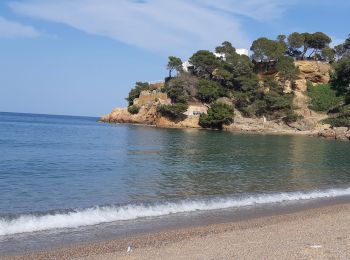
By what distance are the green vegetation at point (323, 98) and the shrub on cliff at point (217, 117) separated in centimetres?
2007

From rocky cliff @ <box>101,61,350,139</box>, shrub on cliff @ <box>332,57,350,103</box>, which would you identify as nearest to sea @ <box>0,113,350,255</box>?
rocky cliff @ <box>101,61,350,139</box>

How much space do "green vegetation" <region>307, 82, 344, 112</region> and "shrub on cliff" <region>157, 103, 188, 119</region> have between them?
27204 millimetres

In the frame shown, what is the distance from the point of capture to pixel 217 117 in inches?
2960

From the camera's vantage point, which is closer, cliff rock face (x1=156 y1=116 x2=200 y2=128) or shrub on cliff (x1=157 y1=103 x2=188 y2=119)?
shrub on cliff (x1=157 y1=103 x2=188 y2=119)

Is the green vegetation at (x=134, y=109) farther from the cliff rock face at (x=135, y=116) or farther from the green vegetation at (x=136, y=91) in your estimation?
the green vegetation at (x=136, y=91)

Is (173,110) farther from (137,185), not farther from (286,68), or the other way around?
(137,185)

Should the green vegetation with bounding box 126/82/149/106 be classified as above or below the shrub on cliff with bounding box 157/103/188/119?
above

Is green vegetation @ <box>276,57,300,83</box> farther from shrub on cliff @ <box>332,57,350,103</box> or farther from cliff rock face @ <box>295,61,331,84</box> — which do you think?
shrub on cliff @ <box>332,57,350,103</box>

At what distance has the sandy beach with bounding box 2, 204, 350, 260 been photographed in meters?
8.20

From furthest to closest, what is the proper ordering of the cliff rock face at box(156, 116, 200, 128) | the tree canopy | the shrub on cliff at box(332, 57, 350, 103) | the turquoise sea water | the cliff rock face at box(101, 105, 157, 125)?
the tree canopy → the cliff rock face at box(101, 105, 157, 125) → the shrub on cliff at box(332, 57, 350, 103) → the cliff rock face at box(156, 116, 200, 128) → the turquoise sea water

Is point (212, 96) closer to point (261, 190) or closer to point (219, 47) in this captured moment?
point (219, 47)

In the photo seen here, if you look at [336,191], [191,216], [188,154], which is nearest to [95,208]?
[191,216]

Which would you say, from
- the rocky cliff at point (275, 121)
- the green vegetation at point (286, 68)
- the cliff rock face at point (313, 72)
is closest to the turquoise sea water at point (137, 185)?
the rocky cliff at point (275, 121)

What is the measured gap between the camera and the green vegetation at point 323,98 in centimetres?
8519
